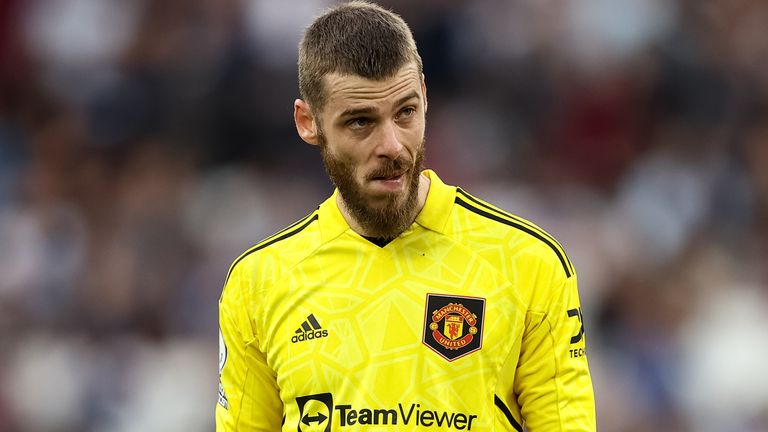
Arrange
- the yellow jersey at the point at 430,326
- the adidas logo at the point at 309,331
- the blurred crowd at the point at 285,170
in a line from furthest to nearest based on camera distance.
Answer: the blurred crowd at the point at 285,170 → the adidas logo at the point at 309,331 → the yellow jersey at the point at 430,326

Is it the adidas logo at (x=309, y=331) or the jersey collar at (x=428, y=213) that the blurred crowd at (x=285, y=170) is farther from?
the adidas logo at (x=309, y=331)

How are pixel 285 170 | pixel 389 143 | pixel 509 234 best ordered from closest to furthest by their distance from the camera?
pixel 389 143
pixel 509 234
pixel 285 170

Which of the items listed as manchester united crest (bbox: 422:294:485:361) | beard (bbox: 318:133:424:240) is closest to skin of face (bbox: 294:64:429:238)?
beard (bbox: 318:133:424:240)

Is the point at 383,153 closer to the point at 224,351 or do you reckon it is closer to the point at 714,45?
the point at 224,351

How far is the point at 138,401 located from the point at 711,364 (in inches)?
142

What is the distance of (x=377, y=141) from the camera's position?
2.94 m

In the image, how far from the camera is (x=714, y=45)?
771 cm

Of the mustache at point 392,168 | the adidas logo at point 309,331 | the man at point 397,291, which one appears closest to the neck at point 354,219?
the man at point 397,291

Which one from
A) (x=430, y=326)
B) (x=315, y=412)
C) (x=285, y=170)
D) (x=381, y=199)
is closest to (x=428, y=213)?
(x=381, y=199)

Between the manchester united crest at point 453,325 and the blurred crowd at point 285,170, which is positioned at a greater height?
the blurred crowd at point 285,170

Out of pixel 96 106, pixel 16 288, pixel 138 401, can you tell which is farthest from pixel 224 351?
pixel 96 106

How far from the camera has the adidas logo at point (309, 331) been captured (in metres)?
3.14

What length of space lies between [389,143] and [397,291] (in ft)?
1.49

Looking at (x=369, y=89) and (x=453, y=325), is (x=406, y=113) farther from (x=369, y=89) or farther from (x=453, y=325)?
(x=453, y=325)
